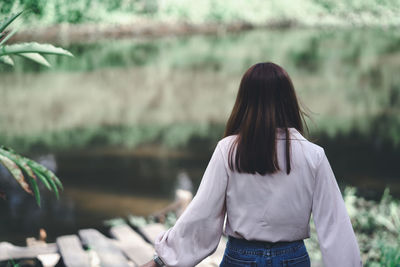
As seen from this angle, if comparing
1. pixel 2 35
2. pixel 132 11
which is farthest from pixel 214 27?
pixel 2 35

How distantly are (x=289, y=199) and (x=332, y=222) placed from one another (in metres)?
0.14

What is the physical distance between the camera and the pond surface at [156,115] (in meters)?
8.64

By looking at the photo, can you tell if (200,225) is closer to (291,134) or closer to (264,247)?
(264,247)

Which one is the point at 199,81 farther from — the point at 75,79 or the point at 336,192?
the point at 336,192

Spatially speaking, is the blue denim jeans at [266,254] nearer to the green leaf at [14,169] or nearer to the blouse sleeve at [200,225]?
the blouse sleeve at [200,225]

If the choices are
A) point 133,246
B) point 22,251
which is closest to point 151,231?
point 133,246

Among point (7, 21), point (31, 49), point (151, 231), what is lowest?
point (151, 231)

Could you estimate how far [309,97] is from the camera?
15633 millimetres

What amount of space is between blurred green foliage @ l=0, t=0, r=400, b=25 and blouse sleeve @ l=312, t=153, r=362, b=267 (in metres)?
20.5

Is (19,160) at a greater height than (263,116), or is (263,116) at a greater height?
(263,116)

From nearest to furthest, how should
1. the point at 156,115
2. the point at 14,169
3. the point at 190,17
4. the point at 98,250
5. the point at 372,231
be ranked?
1. the point at 14,169
2. the point at 98,250
3. the point at 372,231
4. the point at 156,115
5. the point at 190,17

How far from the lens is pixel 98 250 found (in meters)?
3.83

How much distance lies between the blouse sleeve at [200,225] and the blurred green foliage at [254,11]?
20.3 m

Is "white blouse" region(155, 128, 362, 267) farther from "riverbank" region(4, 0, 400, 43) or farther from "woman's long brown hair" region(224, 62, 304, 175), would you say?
"riverbank" region(4, 0, 400, 43)
